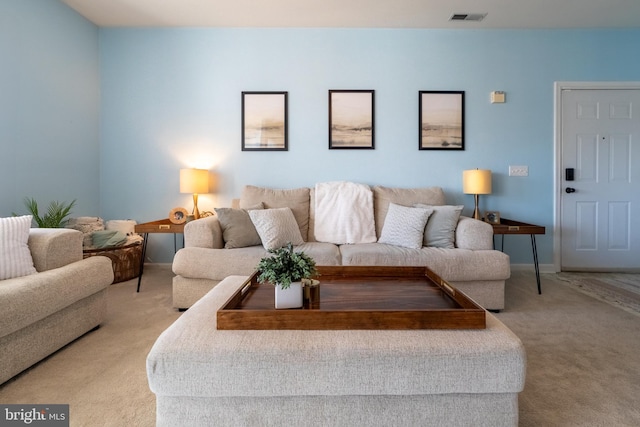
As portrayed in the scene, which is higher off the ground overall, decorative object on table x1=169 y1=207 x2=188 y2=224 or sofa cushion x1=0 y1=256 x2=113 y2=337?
decorative object on table x1=169 y1=207 x2=188 y2=224

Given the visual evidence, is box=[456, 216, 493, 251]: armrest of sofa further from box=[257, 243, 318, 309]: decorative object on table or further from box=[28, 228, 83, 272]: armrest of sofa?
box=[28, 228, 83, 272]: armrest of sofa

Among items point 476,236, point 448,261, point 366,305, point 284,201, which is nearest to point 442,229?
point 476,236

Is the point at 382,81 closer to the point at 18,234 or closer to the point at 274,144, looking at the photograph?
the point at 274,144

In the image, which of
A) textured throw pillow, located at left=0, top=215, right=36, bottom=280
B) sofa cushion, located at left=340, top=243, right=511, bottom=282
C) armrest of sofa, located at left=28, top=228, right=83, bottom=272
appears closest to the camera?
textured throw pillow, located at left=0, top=215, right=36, bottom=280

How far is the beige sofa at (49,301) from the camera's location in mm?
1493

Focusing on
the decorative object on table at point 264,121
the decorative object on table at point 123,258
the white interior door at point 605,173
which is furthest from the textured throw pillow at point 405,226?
the decorative object on table at point 123,258

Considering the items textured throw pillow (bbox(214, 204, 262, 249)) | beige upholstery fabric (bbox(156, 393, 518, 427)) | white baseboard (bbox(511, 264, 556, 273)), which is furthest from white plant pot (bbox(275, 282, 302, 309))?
white baseboard (bbox(511, 264, 556, 273))

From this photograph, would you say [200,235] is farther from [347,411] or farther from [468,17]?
[468,17]

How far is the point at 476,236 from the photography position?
2.59 meters

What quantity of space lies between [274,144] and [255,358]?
9.12 ft

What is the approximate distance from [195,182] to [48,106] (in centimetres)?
140

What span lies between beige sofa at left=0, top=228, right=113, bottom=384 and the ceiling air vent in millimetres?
3665

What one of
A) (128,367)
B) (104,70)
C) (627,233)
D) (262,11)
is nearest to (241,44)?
(262,11)

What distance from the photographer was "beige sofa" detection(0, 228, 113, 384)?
149 cm
